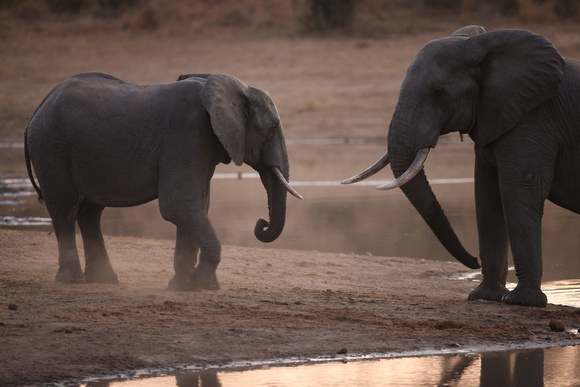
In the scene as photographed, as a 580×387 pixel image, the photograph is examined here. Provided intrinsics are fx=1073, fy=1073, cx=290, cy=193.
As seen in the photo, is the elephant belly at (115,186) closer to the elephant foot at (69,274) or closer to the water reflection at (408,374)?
the elephant foot at (69,274)

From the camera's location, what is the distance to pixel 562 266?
32.4 ft

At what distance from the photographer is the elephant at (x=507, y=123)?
309 inches

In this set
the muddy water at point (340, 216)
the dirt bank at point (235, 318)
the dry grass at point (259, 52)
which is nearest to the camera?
the dirt bank at point (235, 318)

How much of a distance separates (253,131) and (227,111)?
0.33 metres

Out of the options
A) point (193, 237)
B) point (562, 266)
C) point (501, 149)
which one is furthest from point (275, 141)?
point (562, 266)

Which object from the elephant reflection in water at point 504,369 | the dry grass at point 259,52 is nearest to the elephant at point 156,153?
the elephant reflection in water at point 504,369

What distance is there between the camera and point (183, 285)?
27.1 feet

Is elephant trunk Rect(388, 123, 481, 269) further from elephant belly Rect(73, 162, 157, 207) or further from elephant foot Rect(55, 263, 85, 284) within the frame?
elephant foot Rect(55, 263, 85, 284)

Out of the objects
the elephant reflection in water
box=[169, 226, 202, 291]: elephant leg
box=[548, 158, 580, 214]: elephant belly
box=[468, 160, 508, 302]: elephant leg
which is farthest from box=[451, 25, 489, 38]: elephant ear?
the elephant reflection in water

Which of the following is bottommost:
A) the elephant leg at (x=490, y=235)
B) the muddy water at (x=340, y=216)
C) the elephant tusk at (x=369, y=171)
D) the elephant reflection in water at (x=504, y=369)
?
the muddy water at (x=340, y=216)

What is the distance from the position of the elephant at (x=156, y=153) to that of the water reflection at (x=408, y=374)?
2224mm

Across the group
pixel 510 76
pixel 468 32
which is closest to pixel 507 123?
pixel 510 76

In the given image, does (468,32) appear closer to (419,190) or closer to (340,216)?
(419,190)

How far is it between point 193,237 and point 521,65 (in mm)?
2789
